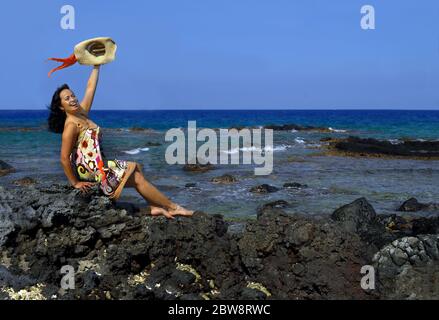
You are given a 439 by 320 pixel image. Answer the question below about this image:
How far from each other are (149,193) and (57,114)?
61.0 inches

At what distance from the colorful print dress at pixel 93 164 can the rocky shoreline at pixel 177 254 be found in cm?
29

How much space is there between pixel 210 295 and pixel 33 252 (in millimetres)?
2054

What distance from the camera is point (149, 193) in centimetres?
710

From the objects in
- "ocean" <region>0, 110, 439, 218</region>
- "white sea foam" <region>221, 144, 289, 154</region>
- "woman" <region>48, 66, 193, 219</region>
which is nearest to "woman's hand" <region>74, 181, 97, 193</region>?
"woman" <region>48, 66, 193, 219</region>

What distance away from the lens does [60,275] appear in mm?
5914

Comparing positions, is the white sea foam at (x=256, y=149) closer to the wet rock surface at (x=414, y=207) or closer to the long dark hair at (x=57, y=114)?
the wet rock surface at (x=414, y=207)

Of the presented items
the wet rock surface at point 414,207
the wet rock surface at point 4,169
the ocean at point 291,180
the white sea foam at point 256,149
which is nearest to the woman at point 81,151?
the ocean at point 291,180
